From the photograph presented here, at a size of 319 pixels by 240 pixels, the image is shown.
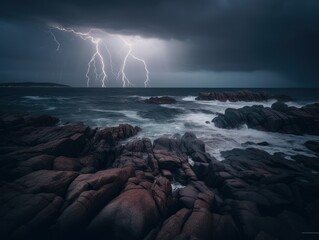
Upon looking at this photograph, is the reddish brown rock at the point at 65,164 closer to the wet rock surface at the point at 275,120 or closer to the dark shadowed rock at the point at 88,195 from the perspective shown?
the dark shadowed rock at the point at 88,195

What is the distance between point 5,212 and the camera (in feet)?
27.1

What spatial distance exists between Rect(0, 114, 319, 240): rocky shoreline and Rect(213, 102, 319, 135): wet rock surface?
451 inches

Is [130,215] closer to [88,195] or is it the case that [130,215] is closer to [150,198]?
[150,198]

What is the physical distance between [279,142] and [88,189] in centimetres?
2129

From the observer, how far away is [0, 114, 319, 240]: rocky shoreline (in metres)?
8.34

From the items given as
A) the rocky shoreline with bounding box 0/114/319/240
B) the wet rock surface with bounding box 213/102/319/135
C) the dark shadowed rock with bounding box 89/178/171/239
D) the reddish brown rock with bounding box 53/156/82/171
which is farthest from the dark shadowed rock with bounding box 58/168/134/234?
the wet rock surface with bounding box 213/102/319/135

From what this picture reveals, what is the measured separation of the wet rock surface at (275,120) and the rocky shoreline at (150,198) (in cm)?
1145

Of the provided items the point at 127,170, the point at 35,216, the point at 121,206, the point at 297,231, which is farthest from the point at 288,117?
the point at 35,216

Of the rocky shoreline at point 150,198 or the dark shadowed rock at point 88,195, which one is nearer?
the rocky shoreline at point 150,198

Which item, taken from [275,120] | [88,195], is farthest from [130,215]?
[275,120]

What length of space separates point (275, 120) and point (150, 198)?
23585mm

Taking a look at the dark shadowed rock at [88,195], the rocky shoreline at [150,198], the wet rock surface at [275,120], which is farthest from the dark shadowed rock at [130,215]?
the wet rock surface at [275,120]

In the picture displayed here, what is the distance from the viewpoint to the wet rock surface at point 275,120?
2616 cm

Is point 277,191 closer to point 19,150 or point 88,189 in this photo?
point 88,189
